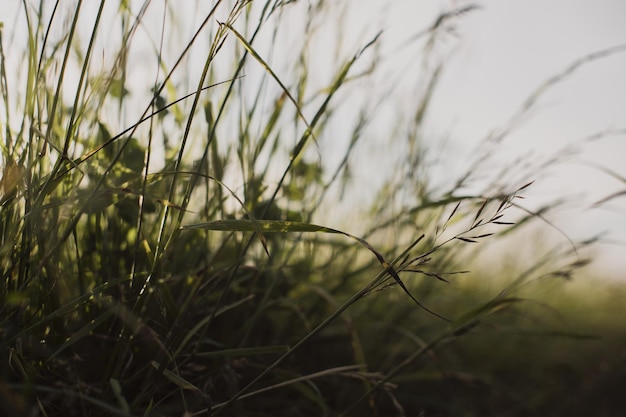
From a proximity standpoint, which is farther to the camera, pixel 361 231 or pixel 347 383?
pixel 361 231

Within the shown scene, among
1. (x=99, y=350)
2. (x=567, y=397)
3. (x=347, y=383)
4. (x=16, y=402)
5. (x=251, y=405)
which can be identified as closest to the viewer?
(x=16, y=402)

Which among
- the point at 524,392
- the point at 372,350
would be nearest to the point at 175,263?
the point at 372,350

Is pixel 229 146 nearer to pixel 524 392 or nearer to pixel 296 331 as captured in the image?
pixel 296 331

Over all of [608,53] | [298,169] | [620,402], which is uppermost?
[608,53]

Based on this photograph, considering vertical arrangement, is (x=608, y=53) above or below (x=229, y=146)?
above

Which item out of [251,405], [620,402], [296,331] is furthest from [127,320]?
[620,402]

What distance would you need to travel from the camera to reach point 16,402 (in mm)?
413

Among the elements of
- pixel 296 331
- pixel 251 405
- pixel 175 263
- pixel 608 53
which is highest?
pixel 608 53

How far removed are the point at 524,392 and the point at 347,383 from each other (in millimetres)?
670

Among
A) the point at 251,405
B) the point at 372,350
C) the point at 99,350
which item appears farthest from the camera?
the point at 372,350

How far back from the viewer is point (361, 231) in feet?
5.11

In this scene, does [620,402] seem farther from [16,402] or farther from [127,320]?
[16,402]

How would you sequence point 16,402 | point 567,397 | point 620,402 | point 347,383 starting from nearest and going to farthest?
point 16,402 → point 347,383 → point 567,397 → point 620,402

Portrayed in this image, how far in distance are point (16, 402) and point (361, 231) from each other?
1199 mm
